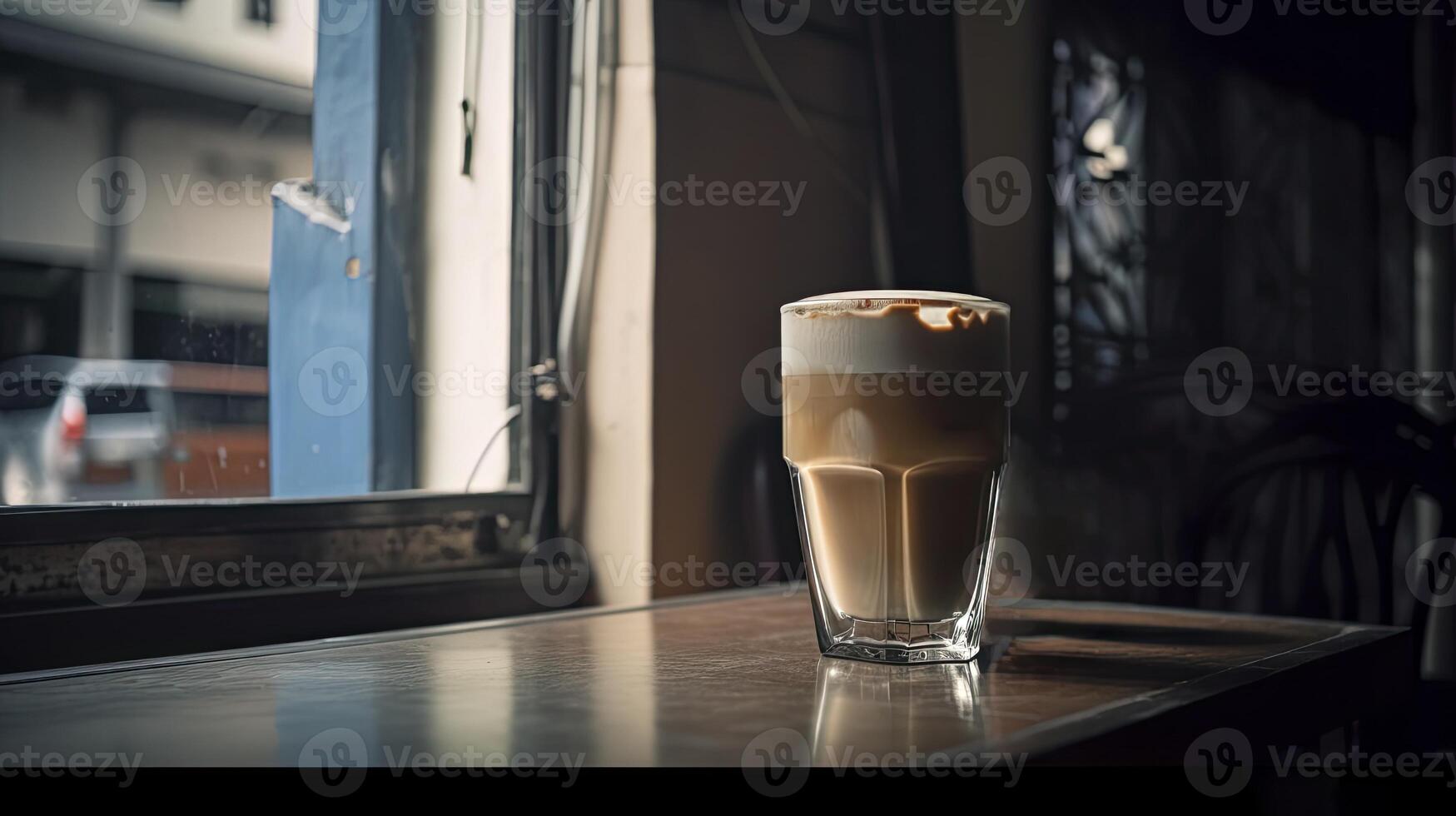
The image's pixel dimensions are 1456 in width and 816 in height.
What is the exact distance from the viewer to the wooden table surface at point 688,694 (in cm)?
53

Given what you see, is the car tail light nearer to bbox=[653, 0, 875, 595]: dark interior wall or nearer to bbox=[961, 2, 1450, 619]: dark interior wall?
bbox=[653, 0, 875, 595]: dark interior wall

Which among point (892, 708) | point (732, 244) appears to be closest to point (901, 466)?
point (892, 708)

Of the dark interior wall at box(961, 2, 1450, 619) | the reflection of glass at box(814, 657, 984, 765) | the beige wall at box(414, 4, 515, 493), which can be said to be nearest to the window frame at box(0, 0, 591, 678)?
the beige wall at box(414, 4, 515, 493)

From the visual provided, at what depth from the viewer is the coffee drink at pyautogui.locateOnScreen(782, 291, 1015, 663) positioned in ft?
2.48

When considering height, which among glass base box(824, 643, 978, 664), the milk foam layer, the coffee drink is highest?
the milk foam layer

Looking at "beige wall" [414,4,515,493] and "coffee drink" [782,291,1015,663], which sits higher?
"beige wall" [414,4,515,493]

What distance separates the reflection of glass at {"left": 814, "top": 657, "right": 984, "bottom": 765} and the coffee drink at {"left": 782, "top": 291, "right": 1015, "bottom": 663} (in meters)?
0.03

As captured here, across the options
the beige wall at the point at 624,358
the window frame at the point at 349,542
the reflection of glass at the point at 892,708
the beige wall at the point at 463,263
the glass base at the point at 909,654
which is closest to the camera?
the reflection of glass at the point at 892,708

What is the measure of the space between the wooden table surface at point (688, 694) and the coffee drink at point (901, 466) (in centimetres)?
4

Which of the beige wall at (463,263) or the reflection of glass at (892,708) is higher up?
the beige wall at (463,263)

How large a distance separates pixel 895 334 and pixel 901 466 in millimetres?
82

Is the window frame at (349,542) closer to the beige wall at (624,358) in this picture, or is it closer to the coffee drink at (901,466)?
the beige wall at (624,358)

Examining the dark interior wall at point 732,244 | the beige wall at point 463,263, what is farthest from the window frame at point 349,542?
the dark interior wall at point 732,244

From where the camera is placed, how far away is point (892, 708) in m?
0.61
